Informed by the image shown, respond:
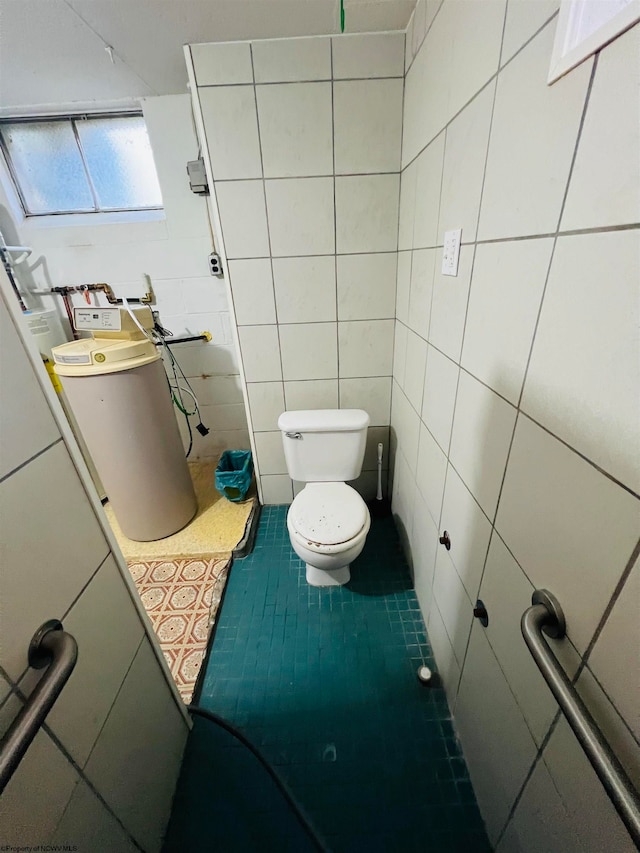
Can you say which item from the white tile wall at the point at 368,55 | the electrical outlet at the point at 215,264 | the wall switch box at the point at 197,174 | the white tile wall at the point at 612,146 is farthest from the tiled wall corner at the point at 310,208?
the white tile wall at the point at 612,146

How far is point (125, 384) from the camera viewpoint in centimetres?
143

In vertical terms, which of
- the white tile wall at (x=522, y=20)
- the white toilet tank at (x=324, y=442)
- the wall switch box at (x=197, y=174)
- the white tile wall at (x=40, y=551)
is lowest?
the white toilet tank at (x=324, y=442)

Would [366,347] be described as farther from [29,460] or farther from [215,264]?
[29,460]

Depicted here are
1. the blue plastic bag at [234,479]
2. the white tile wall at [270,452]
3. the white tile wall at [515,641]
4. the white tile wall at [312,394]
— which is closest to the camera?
the white tile wall at [515,641]

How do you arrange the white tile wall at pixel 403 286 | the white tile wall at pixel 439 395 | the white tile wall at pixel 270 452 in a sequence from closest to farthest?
the white tile wall at pixel 439 395 → the white tile wall at pixel 403 286 → the white tile wall at pixel 270 452

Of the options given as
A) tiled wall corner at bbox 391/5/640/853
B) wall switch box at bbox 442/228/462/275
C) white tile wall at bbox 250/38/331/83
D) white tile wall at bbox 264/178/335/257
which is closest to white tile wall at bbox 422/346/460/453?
tiled wall corner at bbox 391/5/640/853

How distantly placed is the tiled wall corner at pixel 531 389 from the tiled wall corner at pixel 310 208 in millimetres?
277

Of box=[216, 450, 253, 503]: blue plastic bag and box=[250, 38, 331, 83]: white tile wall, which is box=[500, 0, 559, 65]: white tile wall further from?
box=[216, 450, 253, 503]: blue plastic bag

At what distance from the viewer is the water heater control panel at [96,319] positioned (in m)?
1.40

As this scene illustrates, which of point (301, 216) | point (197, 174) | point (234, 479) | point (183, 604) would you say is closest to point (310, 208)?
point (301, 216)

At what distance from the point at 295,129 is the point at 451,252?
909 millimetres

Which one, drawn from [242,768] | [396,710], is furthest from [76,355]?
[396,710]

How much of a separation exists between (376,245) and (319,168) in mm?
368

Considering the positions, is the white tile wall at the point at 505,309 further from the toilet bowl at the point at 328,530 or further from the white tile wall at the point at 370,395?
the white tile wall at the point at 370,395
